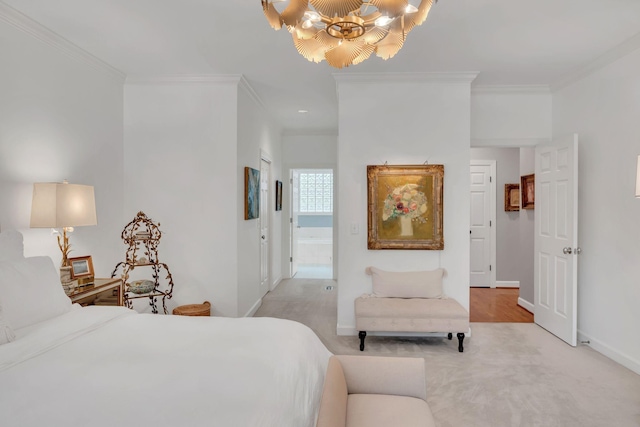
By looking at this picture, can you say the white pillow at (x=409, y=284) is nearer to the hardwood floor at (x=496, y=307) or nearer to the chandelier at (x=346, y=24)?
Result: the hardwood floor at (x=496, y=307)

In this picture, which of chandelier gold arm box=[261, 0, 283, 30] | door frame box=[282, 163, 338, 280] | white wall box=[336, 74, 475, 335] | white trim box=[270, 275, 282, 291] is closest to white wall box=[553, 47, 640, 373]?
white wall box=[336, 74, 475, 335]

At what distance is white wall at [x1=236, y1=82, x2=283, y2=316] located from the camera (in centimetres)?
400

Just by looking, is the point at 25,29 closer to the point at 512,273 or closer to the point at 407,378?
the point at 407,378

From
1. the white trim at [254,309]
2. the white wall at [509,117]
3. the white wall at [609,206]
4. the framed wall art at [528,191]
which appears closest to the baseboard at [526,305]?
the white wall at [609,206]

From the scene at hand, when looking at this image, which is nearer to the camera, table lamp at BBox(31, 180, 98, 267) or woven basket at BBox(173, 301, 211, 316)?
table lamp at BBox(31, 180, 98, 267)

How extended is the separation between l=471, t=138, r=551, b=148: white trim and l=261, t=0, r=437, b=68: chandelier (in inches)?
110

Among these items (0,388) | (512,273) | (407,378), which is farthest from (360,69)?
(512,273)

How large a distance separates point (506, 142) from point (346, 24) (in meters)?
3.27

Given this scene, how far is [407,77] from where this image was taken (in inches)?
146

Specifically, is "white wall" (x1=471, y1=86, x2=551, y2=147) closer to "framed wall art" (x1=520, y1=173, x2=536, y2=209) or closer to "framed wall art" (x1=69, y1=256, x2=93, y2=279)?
"framed wall art" (x1=520, y1=173, x2=536, y2=209)

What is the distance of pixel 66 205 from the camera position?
8.61 ft

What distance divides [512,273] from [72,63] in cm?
650

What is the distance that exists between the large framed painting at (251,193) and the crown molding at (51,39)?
163 cm

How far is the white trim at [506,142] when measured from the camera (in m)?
4.13
